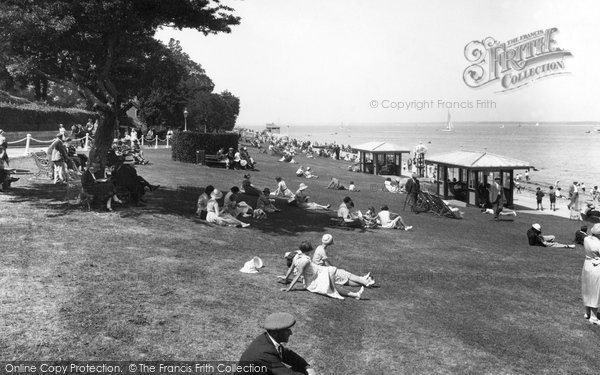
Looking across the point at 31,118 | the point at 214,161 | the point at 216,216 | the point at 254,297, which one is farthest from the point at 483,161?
the point at 31,118

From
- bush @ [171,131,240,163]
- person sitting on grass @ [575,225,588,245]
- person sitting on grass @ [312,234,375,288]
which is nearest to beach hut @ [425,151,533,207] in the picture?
person sitting on grass @ [575,225,588,245]

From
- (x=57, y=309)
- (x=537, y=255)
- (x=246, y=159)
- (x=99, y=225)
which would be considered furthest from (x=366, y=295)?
(x=246, y=159)

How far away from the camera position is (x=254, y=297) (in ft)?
30.3

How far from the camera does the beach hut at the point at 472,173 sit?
25125mm

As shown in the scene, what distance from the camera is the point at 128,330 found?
7.18 meters

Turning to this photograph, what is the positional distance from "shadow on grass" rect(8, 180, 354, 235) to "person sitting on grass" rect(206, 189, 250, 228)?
0.91 feet

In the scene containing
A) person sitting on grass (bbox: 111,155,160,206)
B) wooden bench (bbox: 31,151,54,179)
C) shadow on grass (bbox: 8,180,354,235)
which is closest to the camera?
shadow on grass (bbox: 8,180,354,235)

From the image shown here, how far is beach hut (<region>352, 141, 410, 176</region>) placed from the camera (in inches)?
1512

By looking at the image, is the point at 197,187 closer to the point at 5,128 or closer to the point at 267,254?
the point at 267,254

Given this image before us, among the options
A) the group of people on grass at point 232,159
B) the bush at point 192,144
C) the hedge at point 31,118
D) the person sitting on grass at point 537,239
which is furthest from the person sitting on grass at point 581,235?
the hedge at point 31,118

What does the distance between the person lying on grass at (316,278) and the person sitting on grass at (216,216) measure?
5.05 metres

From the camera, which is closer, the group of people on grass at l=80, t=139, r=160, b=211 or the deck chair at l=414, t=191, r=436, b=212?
the group of people on grass at l=80, t=139, r=160, b=211

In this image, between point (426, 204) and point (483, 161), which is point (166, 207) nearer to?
point (426, 204)

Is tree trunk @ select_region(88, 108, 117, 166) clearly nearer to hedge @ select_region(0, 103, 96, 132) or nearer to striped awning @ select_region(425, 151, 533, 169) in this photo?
striped awning @ select_region(425, 151, 533, 169)
